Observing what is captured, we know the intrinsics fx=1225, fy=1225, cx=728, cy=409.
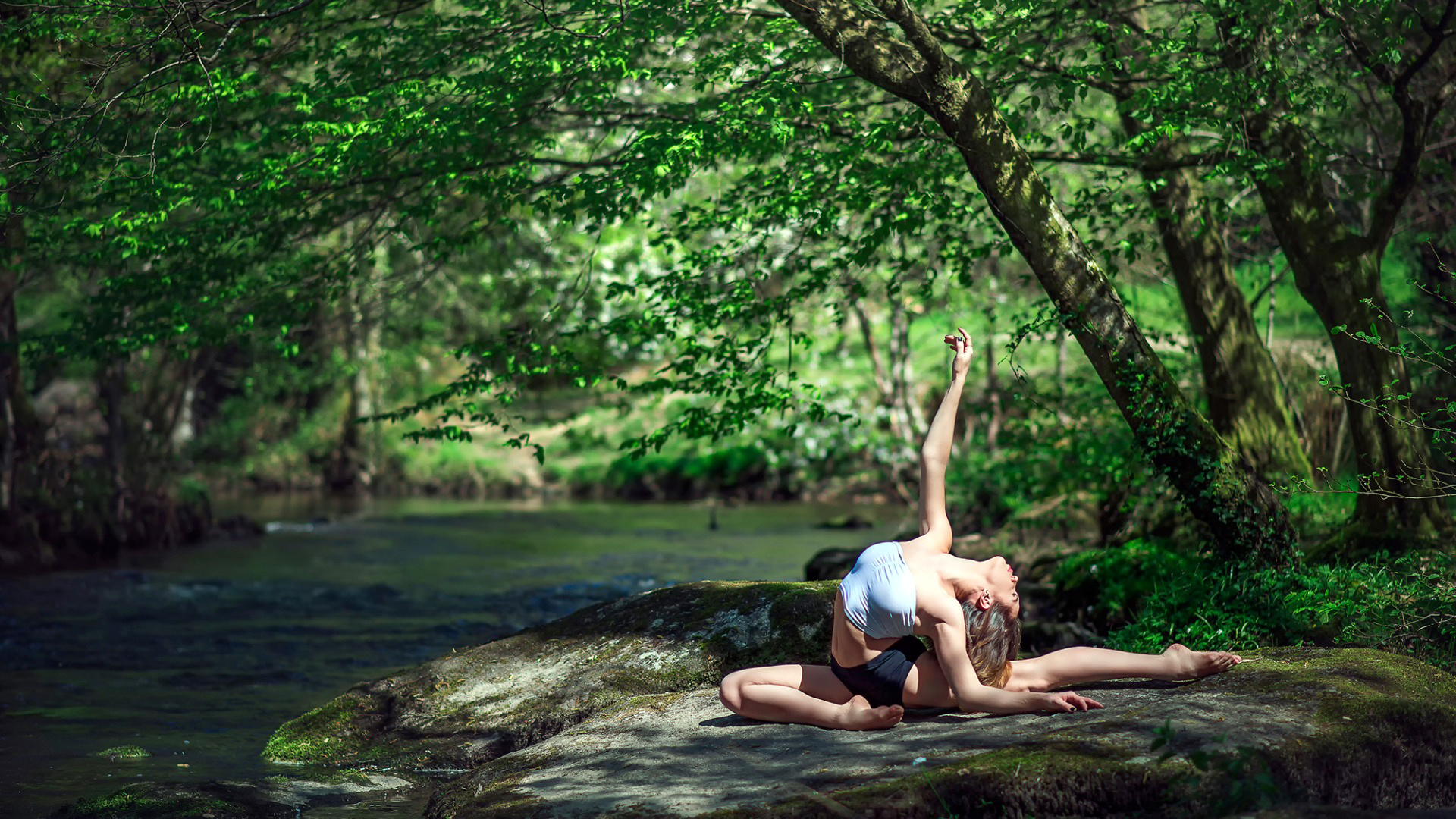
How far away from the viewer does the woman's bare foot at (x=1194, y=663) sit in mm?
5676

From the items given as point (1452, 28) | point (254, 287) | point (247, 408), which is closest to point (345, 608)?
point (254, 287)

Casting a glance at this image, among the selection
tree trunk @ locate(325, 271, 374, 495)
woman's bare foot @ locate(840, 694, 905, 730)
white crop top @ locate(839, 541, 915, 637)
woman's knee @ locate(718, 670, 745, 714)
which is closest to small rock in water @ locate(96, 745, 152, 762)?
woman's knee @ locate(718, 670, 745, 714)

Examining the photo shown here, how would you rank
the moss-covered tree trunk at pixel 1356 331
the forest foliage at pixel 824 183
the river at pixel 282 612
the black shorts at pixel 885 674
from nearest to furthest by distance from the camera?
the black shorts at pixel 885 674
the river at pixel 282 612
the forest foliage at pixel 824 183
the moss-covered tree trunk at pixel 1356 331

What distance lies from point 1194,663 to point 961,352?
70.7 inches

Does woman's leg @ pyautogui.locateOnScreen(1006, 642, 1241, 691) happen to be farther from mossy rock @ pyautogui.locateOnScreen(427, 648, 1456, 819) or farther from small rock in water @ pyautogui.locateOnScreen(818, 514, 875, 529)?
small rock in water @ pyautogui.locateOnScreen(818, 514, 875, 529)

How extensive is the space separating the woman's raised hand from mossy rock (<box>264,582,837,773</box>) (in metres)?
2.26

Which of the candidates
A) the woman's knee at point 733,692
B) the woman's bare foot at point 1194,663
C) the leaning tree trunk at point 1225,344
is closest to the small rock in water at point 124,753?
the woman's knee at point 733,692

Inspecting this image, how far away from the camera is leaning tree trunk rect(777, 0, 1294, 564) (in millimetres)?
7879

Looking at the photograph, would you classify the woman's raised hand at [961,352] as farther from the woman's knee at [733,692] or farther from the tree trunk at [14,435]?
the tree trunk at [14,435]

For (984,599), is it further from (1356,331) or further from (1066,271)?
(1356,331)

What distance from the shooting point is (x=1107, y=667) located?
18.4 ft

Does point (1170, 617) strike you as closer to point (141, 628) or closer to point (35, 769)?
point (35, 769)

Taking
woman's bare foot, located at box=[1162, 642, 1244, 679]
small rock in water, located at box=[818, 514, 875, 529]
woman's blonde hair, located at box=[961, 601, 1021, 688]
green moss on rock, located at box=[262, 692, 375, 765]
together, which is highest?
woman's blonde hair, located at box=[961, 601, 1021, 688]

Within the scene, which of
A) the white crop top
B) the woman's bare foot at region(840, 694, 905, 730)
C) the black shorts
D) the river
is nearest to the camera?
the white crop top
